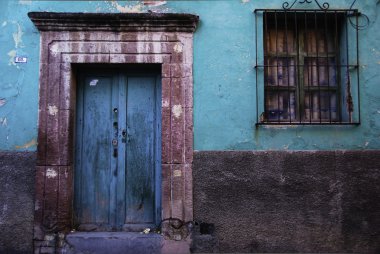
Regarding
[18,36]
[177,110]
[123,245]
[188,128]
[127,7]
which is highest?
[127,7]

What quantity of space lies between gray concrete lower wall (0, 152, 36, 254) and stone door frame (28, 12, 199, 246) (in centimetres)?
10

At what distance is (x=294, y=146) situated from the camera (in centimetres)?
500

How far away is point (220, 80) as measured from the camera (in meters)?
5.07

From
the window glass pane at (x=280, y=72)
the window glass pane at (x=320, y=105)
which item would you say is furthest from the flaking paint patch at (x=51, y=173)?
the window glass pane at (x=320, y=105)

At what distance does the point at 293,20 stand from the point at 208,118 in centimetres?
172

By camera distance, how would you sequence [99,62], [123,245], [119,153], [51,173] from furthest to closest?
[119,153] → [99,62] → [51,173] → [123,245]

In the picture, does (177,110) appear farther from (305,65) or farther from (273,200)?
(305,65)

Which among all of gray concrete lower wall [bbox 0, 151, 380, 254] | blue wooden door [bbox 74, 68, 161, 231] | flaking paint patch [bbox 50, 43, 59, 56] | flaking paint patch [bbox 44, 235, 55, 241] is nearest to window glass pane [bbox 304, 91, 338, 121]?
gray concrete lower wall [bbox 0, 151, 380, 254]

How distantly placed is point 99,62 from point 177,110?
3.72 ft

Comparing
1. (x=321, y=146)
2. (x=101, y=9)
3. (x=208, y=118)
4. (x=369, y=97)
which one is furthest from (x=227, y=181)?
(x=101, y=9)

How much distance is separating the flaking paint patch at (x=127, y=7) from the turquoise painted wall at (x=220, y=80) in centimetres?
1

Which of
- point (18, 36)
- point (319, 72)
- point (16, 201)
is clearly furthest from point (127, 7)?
point (16, 201)

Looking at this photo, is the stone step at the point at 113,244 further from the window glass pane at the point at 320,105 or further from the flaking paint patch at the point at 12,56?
the window glass pane at the point at 320,105

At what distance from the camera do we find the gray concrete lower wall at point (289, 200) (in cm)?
489
